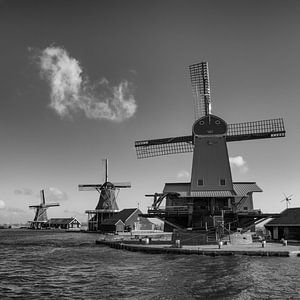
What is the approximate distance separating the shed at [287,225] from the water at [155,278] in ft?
54.7

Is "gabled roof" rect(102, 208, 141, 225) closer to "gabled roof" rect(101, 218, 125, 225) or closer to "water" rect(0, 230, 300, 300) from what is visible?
"gabled roof" rect(101, 218, 125, 225)

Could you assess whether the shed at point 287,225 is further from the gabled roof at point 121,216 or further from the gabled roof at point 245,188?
the gabled roof at point 121,216

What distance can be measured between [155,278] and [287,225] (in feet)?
100

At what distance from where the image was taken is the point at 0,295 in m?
21.2

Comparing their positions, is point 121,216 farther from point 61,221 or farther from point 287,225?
point 287,225

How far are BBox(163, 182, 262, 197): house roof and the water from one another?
10908 mm

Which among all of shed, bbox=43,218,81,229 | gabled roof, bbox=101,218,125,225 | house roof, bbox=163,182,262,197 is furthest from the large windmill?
shed, bbox=43,218,81,229

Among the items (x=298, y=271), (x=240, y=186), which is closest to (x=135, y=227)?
(x=240, y=186)

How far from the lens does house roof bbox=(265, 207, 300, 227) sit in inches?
1998

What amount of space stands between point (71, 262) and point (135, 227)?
76.7 m

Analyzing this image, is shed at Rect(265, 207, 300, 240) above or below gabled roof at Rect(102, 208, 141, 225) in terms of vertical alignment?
below

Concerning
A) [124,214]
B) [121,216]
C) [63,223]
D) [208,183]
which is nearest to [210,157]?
[208,183]

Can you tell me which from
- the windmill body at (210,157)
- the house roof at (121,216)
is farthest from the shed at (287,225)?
the house roof at (121,216)

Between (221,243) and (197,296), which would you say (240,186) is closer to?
(221,243)
